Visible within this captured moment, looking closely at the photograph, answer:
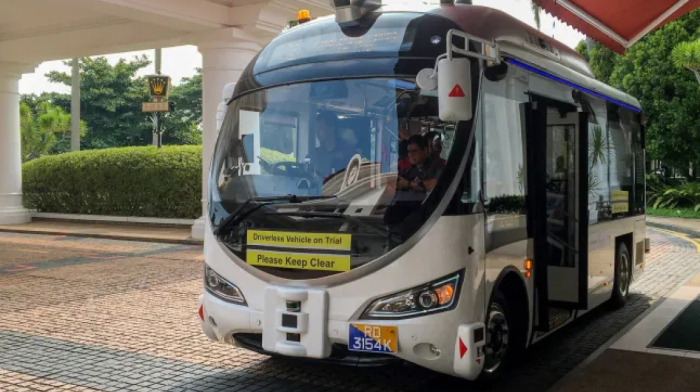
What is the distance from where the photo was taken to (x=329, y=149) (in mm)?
5500

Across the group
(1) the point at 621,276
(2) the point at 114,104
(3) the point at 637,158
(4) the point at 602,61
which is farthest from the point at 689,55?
(2) the point at 114,104

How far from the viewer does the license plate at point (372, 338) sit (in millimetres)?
5012

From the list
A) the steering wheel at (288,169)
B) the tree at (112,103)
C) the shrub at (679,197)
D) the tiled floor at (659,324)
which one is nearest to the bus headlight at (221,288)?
the steering wheel at (288,169)

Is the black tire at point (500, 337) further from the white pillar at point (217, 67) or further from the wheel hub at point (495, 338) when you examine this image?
the white pillar at point (217, 67)

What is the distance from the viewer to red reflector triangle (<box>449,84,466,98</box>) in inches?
192

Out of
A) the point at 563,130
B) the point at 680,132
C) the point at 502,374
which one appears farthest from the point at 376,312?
the point at 680,132

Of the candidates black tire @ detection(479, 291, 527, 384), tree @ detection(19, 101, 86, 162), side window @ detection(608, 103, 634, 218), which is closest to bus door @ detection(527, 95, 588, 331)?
black tire @ detection(479, 291, 527, 384)

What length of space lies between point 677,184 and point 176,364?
25970mm

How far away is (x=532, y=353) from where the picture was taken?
7.02m

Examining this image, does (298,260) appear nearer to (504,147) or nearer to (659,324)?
(504,147)

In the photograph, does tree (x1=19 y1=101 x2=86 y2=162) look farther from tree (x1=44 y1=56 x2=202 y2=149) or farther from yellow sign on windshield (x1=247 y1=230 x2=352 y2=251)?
yellow sign on windshield (x1=247 y1=230 x2=352 y2=251)

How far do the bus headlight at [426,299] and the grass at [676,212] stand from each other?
21.4 m

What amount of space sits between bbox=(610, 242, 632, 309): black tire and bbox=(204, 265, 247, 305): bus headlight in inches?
197

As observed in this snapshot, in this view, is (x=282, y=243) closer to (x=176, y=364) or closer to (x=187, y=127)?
(x=176, y=364)
